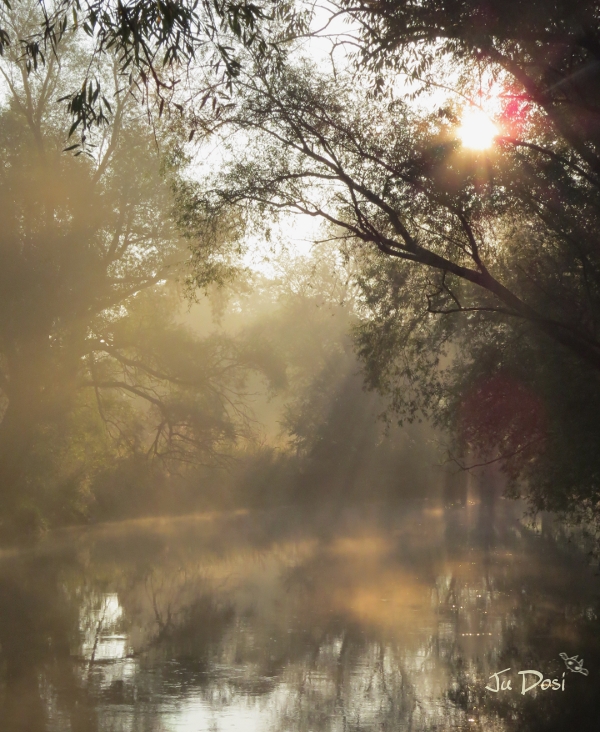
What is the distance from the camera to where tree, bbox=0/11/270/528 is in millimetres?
22453

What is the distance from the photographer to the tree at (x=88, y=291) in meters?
22.5

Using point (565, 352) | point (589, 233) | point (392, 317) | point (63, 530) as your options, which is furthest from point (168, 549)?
point (589, 233)

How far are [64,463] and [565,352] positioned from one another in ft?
49.6

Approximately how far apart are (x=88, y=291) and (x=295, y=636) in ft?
45.3

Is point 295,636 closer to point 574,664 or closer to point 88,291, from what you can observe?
point 574,664

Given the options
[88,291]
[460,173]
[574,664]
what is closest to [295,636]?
[574,664]

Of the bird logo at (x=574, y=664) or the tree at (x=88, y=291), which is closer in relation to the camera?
→ the bird logo at (x=574, y=664)

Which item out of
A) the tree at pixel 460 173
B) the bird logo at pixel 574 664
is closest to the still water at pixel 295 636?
the bird logo at pixel 574 664

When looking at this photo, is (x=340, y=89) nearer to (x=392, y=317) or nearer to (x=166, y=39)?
(x=392, y=317)

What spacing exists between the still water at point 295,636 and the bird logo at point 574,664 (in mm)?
81

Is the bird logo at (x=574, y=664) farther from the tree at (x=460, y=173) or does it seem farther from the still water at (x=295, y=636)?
the tree at (x=460, y=173)

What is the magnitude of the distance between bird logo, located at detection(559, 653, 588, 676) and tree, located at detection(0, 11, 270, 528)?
14196 mm

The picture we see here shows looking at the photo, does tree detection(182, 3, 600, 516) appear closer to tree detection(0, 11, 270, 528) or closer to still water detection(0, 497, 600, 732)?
still water detection(0, 497, 600, 732)

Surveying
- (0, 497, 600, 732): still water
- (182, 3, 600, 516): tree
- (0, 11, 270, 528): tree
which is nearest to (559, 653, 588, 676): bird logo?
(0, 497, 600, 732): still water
